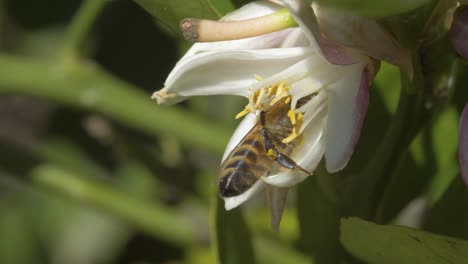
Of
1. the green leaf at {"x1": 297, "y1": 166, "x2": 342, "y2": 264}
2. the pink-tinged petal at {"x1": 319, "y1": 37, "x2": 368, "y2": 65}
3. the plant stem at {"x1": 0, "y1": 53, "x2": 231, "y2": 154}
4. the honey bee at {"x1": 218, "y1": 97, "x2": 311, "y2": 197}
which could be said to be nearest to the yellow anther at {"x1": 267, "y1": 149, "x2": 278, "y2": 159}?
the honey bee at {"x1": 218, "y1": 97, "x2": 311, "y2": 197}

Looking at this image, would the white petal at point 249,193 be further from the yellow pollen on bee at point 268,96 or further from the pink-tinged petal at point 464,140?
the pink-tinged petal at point 464,140

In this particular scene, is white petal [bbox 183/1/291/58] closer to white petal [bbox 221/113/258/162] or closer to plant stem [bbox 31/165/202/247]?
white petal [bbox 221/113/258/162]

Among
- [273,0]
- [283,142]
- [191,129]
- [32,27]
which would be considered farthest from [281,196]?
[32,27]

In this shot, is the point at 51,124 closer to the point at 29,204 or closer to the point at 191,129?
the point at 29,204

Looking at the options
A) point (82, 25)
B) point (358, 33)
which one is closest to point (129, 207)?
point (82, 25)

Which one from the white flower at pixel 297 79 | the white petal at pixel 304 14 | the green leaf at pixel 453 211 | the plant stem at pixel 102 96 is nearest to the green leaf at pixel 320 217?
the green leaf at pixel 453 211

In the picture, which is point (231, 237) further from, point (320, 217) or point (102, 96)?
point (102, 96)
